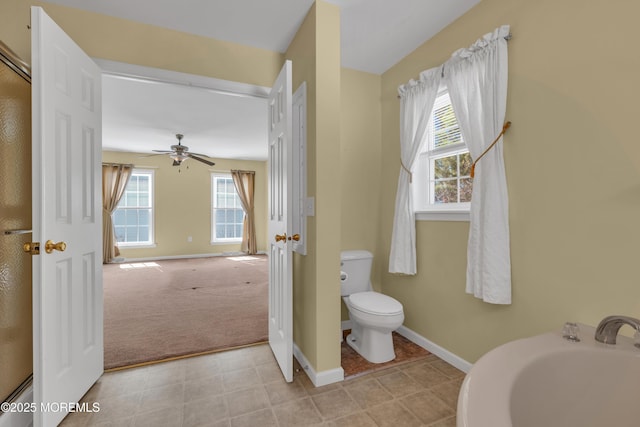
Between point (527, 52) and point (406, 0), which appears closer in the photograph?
point (527, 52)

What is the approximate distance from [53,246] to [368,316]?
1.80m

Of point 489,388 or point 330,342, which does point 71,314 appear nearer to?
point 330,342

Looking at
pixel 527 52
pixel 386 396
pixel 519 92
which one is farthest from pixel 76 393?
pixel 527 52

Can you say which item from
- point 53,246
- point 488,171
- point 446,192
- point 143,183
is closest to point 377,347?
point 446,192

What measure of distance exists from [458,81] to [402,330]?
2.03 m

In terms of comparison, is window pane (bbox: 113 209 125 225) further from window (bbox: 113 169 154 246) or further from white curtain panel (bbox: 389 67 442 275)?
white curtain panel (bbox: 389 67 442 275)

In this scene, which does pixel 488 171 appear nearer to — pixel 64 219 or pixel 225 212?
pixel 64 219

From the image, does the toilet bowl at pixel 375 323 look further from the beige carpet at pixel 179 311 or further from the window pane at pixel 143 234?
the window pane at pixel 143 234

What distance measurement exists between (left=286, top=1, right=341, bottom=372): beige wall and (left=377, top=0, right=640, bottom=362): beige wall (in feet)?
2.99

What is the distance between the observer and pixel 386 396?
1.69 m

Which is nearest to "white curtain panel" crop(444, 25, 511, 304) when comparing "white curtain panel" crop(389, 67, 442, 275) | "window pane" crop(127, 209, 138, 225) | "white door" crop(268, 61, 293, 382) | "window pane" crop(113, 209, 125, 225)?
"white curtain panel" crop(389, 67, 442, 275)

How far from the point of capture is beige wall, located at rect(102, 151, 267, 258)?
21.2 feet

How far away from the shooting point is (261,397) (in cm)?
168

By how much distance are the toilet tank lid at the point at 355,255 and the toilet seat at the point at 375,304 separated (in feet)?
1.06
